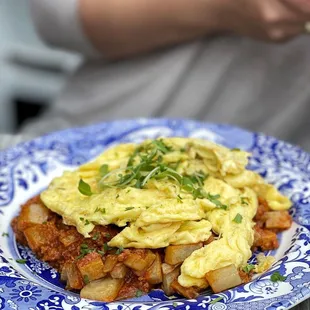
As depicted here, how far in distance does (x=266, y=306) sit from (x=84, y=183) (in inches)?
17.6

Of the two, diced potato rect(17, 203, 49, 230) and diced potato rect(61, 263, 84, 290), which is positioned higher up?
diced potato rect(17, 203, 49, 230)

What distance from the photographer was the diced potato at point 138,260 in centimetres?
112

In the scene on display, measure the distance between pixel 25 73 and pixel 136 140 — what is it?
6.61 ft

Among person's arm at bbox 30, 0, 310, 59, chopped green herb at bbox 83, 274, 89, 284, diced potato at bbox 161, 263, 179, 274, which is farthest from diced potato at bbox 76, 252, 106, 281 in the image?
person's arm at bbox 30, 0, 310, 59

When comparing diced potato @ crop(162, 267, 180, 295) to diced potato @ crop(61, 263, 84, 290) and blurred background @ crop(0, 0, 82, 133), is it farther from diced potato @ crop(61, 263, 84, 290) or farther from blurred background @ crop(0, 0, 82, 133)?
blurred background @ crop(0, 0, 82, 133)

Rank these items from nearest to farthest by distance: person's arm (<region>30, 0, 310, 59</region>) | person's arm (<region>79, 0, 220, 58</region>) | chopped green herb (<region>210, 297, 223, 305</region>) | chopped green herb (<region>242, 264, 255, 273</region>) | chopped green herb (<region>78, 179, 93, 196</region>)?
chopped green herb (<region>210, 297, 223, 305</region>)
chopped green herb (<region>242, 264, 255, 273</region>)
chopped green herb (<region>78, 179, 93, 196</region>)
person's arm (<region>30, 0, 310, 59</region>)
person's arm (<region>79, 0, 220, 58</region>)

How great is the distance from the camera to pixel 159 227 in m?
1.14

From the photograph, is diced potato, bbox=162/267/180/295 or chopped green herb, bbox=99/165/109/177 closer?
diced potato, bbox=162/267/180/295

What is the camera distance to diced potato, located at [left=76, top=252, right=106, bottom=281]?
3.67 feet

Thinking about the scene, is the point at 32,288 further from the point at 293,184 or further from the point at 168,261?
the point at 293,184

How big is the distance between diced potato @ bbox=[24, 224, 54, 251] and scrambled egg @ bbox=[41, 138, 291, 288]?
0.14ft

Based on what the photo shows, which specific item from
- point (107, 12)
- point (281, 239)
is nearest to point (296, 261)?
point (281, 239)

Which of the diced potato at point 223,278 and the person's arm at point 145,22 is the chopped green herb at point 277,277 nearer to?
the diced potato at point 223,278

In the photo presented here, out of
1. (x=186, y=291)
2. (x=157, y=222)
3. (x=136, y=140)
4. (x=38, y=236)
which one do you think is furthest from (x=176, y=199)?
(x=136, y=140)
